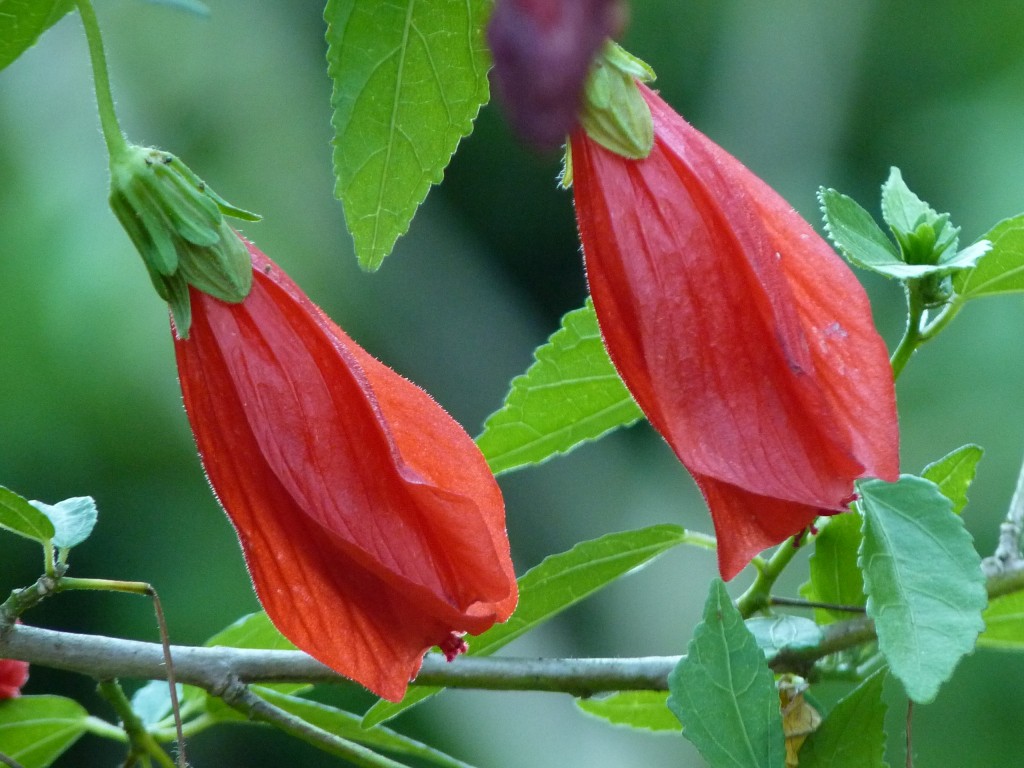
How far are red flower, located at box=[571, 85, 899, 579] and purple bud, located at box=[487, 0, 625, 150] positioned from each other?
0.21m

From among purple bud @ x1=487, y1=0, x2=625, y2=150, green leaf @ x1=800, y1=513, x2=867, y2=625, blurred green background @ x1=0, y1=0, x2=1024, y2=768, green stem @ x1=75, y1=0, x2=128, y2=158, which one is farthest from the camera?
blurred green background @ x1=0, y1=0, x2=1024, y2=768

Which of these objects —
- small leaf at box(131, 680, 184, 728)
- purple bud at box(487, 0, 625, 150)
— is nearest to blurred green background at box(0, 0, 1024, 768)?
small leaf at box(131, 680, 184, 728)

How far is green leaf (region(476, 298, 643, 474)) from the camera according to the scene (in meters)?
0.47

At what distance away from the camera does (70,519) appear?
0.45 meters

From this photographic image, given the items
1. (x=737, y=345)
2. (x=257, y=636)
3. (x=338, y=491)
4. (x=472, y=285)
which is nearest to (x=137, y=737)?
(x=257, y=636)

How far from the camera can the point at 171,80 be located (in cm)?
250

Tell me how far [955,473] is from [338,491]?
238 millimetres

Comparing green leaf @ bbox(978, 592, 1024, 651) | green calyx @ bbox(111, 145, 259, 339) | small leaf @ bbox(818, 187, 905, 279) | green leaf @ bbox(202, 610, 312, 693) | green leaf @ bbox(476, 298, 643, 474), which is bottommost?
green leaf @ bbox(978, 592, 1024, 651)

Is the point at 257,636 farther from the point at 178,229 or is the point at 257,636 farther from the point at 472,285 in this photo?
the point at 472,285

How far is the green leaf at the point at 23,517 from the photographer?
1.39 feet

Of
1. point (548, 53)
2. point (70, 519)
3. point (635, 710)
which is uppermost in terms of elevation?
point (548, 53)

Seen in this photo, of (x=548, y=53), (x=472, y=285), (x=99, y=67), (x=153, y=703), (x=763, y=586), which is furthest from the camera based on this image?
(x=472, y=285)

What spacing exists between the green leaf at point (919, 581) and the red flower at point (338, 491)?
0.11m

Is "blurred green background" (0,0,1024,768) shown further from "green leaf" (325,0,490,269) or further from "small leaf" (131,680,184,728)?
"green leaf" (325,0,490,269)
